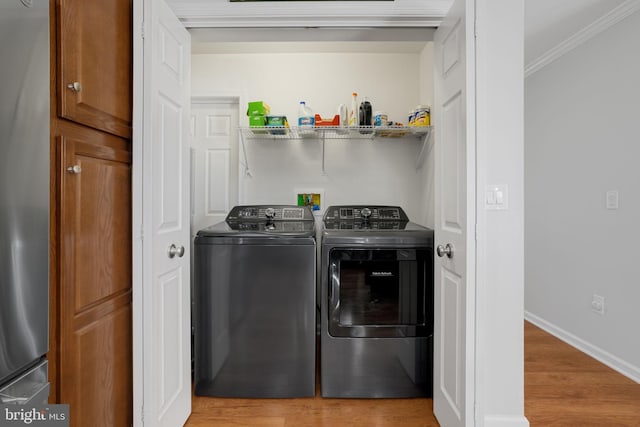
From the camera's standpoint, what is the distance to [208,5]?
1.66 m

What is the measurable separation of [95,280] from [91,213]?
24 centimetres

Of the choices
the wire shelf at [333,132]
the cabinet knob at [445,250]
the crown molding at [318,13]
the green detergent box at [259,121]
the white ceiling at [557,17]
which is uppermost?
the white ceiling at [557,17]

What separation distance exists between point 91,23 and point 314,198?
196 cm

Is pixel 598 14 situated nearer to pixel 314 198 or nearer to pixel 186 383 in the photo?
pixel 314 198

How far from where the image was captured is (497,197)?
1562 mm

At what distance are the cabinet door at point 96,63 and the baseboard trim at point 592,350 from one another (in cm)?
314

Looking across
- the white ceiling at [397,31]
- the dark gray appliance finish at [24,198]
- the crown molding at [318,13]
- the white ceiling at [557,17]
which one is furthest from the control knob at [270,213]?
the white ceiling at [557,17]

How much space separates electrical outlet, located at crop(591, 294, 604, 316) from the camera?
2.36 metres

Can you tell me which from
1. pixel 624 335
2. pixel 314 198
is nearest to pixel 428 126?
pixel 314 198

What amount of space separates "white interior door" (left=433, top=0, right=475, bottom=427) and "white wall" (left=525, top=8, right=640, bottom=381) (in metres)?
1.45

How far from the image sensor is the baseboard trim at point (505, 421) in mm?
1554

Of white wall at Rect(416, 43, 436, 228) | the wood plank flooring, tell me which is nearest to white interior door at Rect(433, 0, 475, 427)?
the wood plank flooring

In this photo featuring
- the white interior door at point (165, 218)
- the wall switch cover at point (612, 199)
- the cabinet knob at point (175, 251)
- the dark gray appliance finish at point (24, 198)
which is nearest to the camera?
the dark gray appliance finish at point (24, 198)

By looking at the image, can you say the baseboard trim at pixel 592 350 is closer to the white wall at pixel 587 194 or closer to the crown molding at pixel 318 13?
the white wall at pixel 587 194
